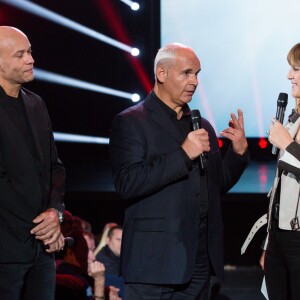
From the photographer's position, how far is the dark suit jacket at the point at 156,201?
93.7 inches

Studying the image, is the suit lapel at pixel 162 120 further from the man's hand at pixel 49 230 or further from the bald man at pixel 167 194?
the man's hand at pixel 49 230

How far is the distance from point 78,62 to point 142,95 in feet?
1.81

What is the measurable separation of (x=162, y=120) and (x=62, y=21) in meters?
2.77

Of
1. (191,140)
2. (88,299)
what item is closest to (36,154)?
(191,140)

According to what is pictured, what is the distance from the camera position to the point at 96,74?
5.11m

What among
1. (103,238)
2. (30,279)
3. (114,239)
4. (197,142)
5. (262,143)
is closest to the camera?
(197,142)

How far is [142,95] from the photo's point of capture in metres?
5.05

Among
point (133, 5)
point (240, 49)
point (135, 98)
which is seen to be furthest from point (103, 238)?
point (133, 5)

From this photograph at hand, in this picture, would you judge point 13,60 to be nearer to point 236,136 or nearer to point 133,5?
point 236,136

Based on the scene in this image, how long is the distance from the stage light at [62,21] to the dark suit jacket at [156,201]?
8.49 ft

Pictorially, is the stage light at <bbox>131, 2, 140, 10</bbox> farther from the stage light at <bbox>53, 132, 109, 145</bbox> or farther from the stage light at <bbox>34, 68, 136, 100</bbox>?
the stage light at <bbox>53, 132, 109, 145</bbox>

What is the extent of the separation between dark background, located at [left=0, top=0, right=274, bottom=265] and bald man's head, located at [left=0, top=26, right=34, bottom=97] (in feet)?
7.41

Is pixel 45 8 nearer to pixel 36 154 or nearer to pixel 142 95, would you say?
pixel 142 95

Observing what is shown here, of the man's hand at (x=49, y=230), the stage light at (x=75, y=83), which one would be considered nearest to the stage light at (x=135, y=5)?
the stage light at (x=75, y=83)
